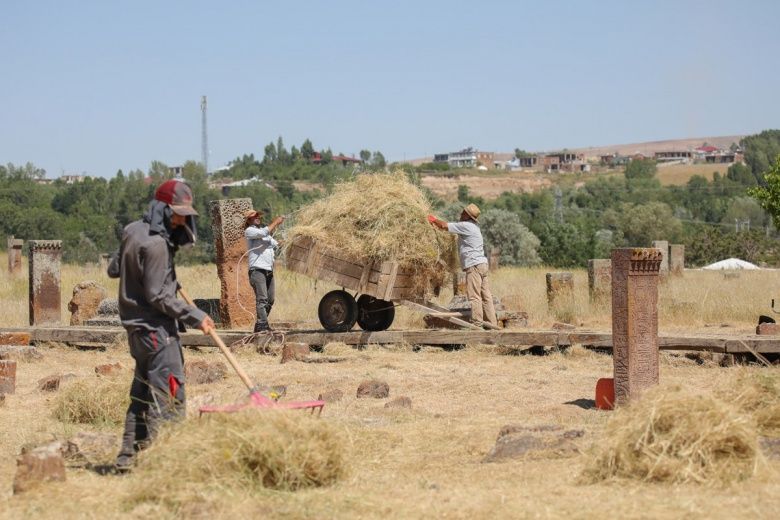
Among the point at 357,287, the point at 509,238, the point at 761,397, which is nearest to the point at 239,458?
the point at 761,397

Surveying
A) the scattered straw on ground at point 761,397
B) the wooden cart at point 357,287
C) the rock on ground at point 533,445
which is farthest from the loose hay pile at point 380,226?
the rock on ground at point 533,445

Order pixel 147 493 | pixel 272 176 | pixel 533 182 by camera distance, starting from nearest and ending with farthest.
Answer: pixel 147 493 < pixel 272 176 < pixel 533 182

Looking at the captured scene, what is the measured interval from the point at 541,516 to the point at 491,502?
432mm

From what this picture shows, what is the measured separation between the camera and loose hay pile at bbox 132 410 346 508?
260 inches

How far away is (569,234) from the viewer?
152ft

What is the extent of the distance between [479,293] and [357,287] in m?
1.70

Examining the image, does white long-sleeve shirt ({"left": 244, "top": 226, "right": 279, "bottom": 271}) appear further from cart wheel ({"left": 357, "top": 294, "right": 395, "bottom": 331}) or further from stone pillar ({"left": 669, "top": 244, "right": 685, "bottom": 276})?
stone pillar ({"left": 669, "top": 244, "right": 685, "bottom": 276})

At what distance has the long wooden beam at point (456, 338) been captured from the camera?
40.7 feet

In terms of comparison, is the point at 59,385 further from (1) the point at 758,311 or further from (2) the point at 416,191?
(1) the point at 758,311

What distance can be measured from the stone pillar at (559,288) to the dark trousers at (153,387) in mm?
12878

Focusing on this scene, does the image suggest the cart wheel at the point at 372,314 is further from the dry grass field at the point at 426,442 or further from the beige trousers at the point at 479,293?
the beige trousers at the point at 479,293

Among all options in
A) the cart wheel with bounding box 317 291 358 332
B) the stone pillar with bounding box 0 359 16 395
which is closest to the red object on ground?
the cart wheel with bounding box 317 291 358 332

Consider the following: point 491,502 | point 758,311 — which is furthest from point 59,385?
point 758,311

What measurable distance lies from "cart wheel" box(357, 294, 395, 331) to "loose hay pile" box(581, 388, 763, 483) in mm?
8411
